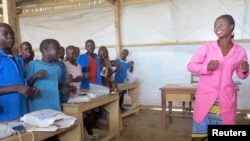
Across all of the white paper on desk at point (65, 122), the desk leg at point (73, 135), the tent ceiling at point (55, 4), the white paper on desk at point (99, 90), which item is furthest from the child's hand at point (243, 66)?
the tent ceiling at point (55, 4)

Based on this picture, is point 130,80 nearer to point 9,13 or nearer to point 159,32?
point 159,32

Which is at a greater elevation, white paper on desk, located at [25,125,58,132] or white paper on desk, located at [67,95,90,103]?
white paper on desk, located at [25,125,58,132]

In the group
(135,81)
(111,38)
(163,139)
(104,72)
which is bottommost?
(163,139)

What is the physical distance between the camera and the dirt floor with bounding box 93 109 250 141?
143 inches

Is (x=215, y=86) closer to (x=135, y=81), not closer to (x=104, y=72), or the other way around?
(x=104, y=72)

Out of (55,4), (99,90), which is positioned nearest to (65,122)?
(99,90)

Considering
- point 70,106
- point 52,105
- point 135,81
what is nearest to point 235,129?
point 52,105

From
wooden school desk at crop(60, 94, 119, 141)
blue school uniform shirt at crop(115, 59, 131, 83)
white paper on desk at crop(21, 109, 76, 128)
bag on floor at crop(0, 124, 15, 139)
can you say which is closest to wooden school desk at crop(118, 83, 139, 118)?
blue school uniform shirt at crop(115, 59, 131, 83)

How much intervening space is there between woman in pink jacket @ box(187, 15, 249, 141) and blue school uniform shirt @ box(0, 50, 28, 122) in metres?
1.42

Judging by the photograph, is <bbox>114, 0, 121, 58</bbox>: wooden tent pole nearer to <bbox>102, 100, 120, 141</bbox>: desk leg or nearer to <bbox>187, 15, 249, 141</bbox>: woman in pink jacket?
<bbox>102, 100, 120, 141</bbox>: desk leg

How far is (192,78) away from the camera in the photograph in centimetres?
497

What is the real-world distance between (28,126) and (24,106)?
1.60 ft

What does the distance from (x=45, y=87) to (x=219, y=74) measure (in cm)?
153

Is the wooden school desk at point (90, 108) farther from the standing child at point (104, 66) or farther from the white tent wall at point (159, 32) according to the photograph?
the white tent wall at point (159, 32)
